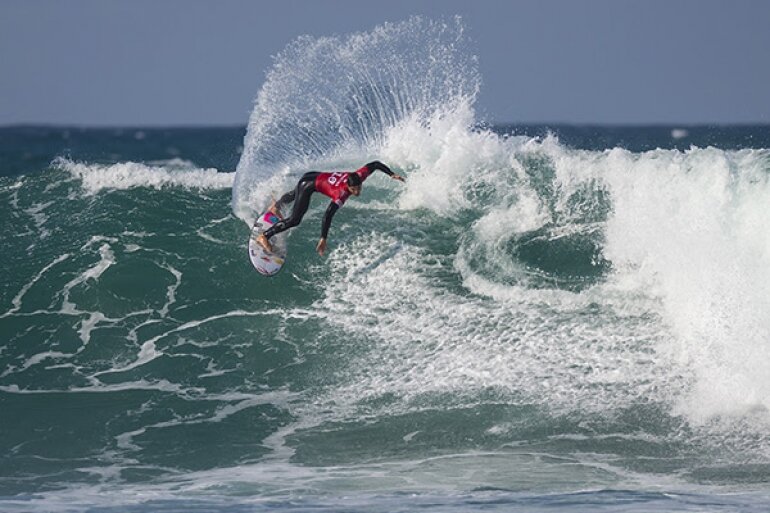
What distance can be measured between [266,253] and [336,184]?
139cm

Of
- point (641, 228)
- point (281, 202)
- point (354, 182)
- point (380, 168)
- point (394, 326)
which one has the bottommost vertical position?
point (394, 326)

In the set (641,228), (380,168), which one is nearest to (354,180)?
(380,168)

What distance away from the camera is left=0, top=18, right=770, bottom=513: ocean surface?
9.19 meters

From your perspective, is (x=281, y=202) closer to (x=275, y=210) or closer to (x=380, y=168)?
(x=275, y=210)

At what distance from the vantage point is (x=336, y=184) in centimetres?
1220

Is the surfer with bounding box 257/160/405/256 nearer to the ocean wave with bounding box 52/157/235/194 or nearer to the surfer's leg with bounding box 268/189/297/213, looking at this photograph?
the surfer's leg with bounding box 268/189/297/213

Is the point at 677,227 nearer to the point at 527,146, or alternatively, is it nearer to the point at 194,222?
the point at 527,146

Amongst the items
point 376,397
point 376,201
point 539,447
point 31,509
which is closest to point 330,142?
point 376,201

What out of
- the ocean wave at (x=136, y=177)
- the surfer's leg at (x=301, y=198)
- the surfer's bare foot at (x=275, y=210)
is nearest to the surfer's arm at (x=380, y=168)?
the surfer's leg at (x=301, y=198)

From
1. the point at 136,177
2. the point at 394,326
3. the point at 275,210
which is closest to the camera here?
the point at 394,326

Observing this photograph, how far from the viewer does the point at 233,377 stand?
452 inches

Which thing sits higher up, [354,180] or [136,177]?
[354,180]

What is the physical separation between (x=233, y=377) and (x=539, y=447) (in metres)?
3.32

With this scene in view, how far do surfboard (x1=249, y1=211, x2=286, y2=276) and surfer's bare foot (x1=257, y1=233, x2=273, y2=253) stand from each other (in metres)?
→ 0.03
